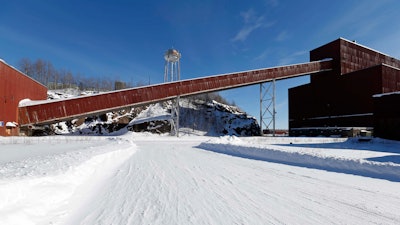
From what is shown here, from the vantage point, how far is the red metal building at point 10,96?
21219 millimetres

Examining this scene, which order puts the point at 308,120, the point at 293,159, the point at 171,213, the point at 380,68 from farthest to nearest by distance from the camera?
the point at 308,120 < the point at 380,68 < the point at 293,159 < the point at 171,213

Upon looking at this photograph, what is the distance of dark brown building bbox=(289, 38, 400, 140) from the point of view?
29.8m

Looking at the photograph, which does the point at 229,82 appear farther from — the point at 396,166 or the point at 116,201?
the point at 116,201

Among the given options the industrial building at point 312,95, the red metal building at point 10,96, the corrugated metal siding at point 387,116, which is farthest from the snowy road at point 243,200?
the red metal building at point 10,96

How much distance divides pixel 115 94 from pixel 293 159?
21453 mm

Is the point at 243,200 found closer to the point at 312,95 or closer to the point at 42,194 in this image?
the point at 42,194

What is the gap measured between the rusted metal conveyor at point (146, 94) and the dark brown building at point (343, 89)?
7.70 feet

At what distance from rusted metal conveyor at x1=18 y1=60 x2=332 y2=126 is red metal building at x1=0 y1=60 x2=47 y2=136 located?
936mm

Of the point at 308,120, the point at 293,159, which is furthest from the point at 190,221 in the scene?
the point at 308,120

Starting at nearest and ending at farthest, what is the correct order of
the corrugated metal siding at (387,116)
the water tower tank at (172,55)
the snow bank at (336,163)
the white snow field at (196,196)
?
the white snow field at (196,196), the snow bank at (336,163), the corrugated metal siding at (387,116), the water tower tank at (172,55)

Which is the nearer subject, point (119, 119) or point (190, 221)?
point (190, 221)

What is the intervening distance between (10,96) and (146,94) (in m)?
13.3

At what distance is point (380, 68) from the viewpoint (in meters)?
29.4

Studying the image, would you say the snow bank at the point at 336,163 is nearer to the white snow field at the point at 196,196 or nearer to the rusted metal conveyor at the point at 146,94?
the white snow field at the point at 196,196
